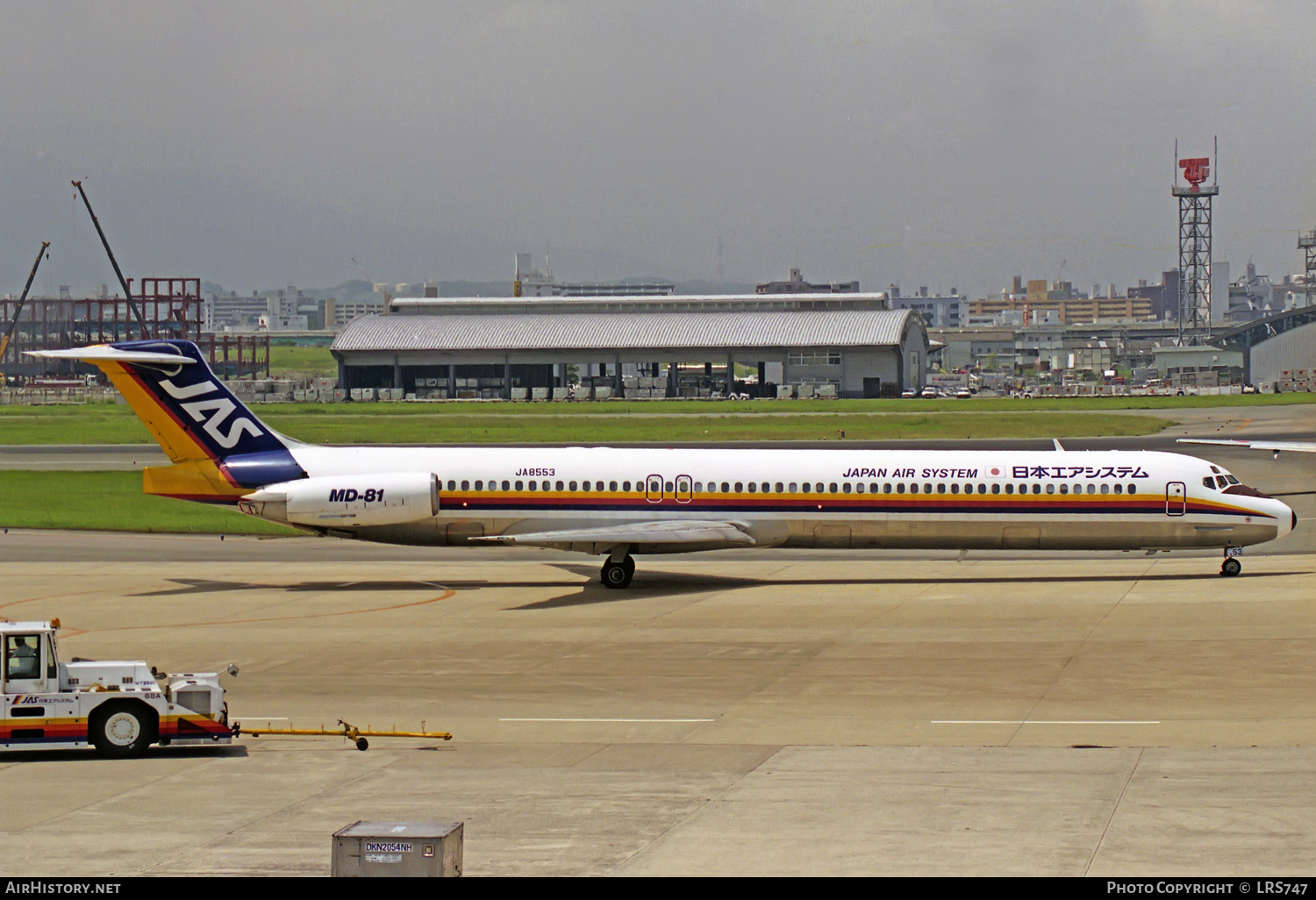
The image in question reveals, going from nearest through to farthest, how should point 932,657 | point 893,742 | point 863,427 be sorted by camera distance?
point 893,742 → point 932,657 → point 863,427

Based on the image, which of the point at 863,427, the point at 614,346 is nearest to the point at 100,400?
the point at 614,346

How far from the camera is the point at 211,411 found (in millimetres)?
37312

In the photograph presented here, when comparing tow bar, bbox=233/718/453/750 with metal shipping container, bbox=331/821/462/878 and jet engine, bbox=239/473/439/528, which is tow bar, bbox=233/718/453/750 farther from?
jet engine, bbox=239/473/439/528

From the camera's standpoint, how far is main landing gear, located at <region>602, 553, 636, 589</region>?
37.1 m

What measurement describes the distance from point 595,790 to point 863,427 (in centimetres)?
7492

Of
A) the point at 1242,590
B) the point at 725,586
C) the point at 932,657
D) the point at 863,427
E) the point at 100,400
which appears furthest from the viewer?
the point at 100,400

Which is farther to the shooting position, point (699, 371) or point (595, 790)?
point (699, 371)

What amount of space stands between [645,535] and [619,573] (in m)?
1.69

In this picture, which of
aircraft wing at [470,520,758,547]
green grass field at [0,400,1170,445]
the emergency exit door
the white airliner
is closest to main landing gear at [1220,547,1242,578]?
the white airliner

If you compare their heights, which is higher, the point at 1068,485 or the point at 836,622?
the point at 1068,485

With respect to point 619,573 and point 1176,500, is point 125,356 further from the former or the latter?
point 1176,500

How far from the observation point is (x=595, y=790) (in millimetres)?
17656

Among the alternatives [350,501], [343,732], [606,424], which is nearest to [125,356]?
[350,501]

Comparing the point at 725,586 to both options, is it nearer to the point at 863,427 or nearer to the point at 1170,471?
the point at 1170,471
